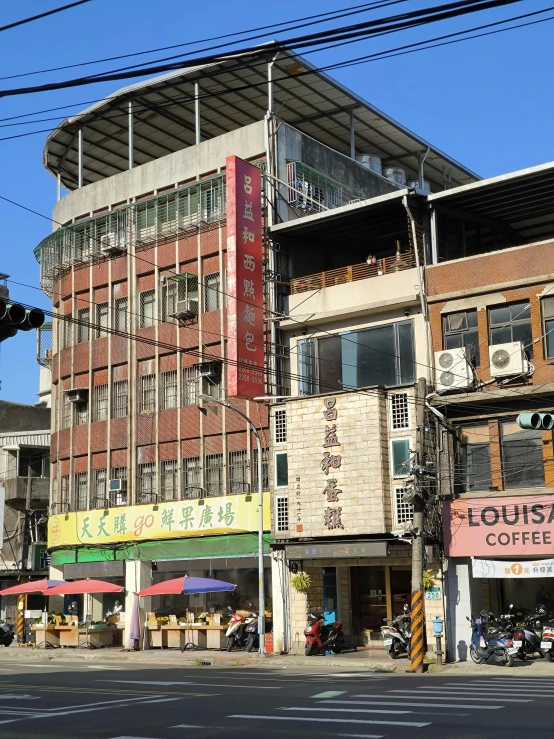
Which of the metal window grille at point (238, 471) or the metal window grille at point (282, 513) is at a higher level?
the metal window grille at point (238, 471)

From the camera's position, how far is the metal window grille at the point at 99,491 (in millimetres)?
42312

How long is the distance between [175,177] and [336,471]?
51.2 ft

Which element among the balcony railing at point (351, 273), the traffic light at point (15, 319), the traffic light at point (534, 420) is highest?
the balcony railing at point (351, 273)

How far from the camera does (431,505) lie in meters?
30.8

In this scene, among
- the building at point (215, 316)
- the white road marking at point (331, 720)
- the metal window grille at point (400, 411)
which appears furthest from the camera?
the building at point (215, 316)

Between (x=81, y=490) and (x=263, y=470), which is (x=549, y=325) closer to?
(x=263, y=470)

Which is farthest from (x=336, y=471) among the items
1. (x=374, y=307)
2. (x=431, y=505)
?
(x=374, y=307)

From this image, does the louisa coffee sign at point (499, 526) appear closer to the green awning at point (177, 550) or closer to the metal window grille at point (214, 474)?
the green awning at point (177, 550)

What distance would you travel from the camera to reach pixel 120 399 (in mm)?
42281

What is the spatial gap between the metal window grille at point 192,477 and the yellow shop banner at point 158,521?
44 cm

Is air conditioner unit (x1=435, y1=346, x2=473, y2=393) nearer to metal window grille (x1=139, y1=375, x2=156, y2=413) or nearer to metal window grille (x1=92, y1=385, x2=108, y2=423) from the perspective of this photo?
metal window grille (x1=139, y1=375, x2=156, y2=413)

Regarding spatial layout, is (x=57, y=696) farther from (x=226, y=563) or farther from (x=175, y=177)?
(x=175, y=177)

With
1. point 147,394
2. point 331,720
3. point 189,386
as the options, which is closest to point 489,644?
point 331,720

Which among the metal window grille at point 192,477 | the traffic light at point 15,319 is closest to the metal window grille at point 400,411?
the metal window grille at point 192,477
